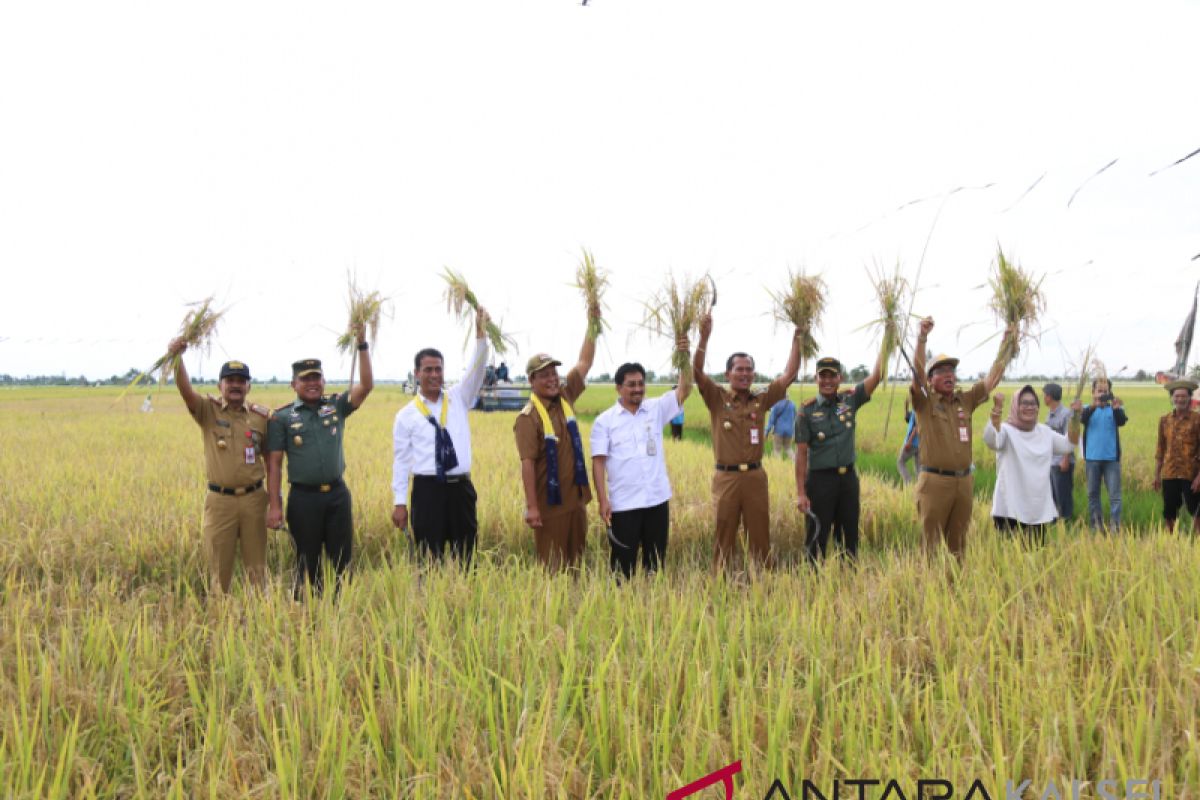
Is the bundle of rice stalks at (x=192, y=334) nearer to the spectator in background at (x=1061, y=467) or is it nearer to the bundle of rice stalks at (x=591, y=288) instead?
the bundle of rice stalks at (x=591, y=288)

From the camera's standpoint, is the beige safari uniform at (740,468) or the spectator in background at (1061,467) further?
the spectator in background at (1061,467)

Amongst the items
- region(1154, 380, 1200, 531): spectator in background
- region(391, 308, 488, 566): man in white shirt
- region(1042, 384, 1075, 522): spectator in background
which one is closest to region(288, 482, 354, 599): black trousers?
region(391, 308, 488, 566): man in white shirt

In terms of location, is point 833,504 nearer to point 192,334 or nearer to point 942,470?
point 942,470

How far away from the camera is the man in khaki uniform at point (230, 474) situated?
4.76m

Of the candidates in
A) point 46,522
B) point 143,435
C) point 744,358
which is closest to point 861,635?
point 744,358

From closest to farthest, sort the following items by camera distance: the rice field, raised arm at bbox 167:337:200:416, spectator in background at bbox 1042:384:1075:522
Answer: the rice field
raised arm at bbox 167:337:200:416
spectator in background at bbox 1042:384:1075:522

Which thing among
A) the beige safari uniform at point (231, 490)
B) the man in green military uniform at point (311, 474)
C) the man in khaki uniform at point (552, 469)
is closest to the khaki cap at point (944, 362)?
the man in khaki uniform at point (552, 469)

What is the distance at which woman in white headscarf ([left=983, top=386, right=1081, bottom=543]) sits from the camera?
17.2ft

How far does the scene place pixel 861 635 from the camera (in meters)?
2.61

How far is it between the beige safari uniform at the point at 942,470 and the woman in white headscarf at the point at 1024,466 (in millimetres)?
215

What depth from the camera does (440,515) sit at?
507 cm

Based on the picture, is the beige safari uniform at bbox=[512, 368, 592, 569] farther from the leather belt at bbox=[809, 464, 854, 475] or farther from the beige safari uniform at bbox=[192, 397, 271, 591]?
the leather belt at bbox=[809, 464, 854, 475]

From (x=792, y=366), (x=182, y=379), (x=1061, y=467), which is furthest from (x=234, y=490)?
(x=1061, y=467)

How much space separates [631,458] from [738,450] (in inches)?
36.3
